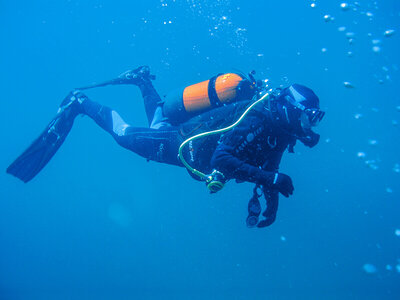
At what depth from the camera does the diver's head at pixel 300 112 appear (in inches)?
117

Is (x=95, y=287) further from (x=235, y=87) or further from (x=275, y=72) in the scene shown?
(x=275, y=72)

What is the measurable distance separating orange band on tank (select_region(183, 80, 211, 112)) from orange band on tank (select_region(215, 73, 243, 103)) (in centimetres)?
20

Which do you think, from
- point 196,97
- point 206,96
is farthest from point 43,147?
point 206,96

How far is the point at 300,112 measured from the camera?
298 centimetres

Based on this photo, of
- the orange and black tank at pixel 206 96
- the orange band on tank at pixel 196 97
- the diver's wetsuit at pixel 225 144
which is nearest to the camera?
the diver's wetsuit at pixel 225 144

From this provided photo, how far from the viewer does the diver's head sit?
9.78ft

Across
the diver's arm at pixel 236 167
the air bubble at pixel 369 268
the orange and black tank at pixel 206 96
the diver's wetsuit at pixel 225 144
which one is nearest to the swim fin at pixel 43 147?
the diver's wetsuit at pixel 225 144

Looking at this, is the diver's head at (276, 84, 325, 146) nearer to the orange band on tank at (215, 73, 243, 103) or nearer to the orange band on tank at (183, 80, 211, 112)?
the orange band on tank at (215, 73, 243, 103)

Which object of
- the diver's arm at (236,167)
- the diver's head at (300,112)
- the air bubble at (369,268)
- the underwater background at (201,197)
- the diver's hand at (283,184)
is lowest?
the air bubble at (369,268)

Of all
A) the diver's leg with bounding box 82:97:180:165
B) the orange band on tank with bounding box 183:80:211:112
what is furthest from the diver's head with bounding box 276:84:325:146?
the diver's leg with bounding box 82:97:180:165

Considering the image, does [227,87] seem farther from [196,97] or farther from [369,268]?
[369,268]

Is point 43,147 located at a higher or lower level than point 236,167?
lower

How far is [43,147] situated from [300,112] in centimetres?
→ 534

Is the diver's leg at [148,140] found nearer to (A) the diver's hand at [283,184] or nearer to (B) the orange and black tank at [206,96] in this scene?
(B) the orange and black tank at [206,96]
